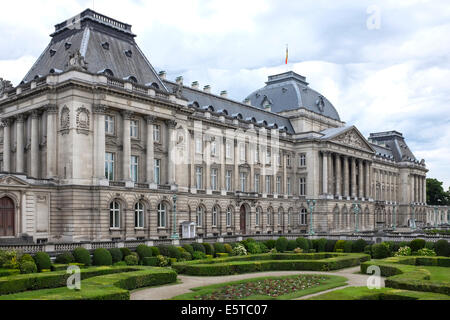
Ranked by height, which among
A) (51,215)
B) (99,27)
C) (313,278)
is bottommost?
(313,278)

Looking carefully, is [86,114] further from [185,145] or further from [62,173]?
[185,145]

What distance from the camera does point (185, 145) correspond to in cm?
6184

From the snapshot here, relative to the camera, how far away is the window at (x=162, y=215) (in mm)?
56625

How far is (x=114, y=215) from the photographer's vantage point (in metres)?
51.6

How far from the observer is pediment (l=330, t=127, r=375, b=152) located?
297ft

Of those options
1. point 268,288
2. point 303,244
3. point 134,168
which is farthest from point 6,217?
point 303,244

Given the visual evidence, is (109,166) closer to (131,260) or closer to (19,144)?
(19,144)

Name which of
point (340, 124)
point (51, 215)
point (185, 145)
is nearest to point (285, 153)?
point (340, 124)

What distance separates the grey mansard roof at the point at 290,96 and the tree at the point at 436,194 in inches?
2970

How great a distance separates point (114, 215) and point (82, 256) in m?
13.6

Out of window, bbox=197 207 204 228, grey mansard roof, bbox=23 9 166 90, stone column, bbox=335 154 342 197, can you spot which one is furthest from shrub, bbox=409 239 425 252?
stone column, bbox=335 154 342 197

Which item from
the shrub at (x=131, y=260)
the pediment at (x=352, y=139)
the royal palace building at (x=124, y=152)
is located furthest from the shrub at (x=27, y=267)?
the pediment at (x=352, y=139)

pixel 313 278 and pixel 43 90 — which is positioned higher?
pixel 43 90
